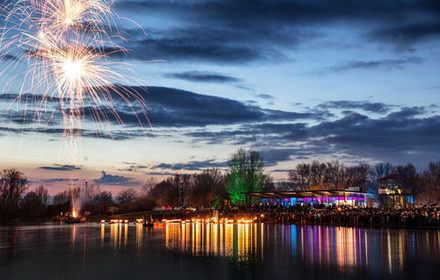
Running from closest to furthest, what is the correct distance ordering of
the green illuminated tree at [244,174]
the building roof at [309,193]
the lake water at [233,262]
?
the lake water at [233,262]
the building roof at [309,193]
the green illuminated tree at [244,174]

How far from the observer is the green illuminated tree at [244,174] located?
103406mm

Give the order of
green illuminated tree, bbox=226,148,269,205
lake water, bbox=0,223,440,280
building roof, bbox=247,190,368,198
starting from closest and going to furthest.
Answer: lake water, bbox=0,223,440,280, building roof, bbox=247,190,368,198, green illuminated tree, bbox=226,148,269,205

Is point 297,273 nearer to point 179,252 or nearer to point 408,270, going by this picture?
point 408,270

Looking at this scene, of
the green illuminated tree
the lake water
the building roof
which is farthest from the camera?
the green illuminated tree

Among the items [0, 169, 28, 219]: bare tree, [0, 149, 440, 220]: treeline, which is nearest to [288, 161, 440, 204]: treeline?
[0, 149, 440, 220]: treeline

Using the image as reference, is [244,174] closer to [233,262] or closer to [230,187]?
[230,187]

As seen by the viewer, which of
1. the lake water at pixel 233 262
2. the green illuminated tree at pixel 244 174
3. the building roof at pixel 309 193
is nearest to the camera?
the lake water at pixel 233 262

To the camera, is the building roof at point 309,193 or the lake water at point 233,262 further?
the building roof at point 309,193

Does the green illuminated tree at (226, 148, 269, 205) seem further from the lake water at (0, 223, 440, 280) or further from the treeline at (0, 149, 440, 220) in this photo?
the lake water at (0, 223, 440, 280)

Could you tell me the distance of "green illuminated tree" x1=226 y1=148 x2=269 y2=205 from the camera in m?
103

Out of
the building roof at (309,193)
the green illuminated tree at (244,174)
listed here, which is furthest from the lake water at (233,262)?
the green illuminated tree at (244,174)

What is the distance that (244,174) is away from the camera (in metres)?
105

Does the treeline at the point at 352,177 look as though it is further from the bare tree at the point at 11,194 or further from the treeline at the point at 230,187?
the bare tree at the point at 11,194

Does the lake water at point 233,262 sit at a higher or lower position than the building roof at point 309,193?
lower
